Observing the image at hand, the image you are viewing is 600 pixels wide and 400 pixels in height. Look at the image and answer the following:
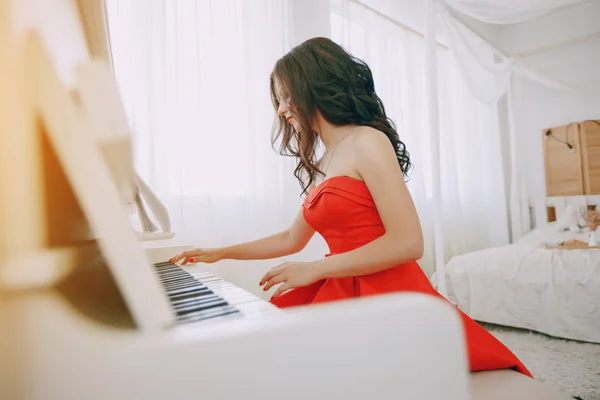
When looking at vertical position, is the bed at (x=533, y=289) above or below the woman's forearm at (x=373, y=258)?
below

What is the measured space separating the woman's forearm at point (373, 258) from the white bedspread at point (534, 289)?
179cm

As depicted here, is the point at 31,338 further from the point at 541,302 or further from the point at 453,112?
the point at 453,112

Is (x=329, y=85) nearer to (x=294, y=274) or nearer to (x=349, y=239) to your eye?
(x=349, y=239)

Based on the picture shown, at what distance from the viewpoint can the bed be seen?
2.09 meters

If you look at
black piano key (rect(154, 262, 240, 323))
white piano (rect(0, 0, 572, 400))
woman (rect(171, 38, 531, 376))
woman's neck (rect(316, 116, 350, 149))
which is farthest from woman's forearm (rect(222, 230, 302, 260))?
white piano (rect(0, 0, 572, 400))

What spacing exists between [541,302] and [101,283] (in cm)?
244

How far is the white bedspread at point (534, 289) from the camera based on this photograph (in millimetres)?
2090

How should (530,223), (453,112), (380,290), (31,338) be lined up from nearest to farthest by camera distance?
(31,338)
(380,290)
(453,112)
(530,223)

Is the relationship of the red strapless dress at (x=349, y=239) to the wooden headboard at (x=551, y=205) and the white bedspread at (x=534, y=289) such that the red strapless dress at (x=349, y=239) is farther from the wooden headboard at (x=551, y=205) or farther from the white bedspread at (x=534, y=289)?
the wooden headboard at (x=551, y=205)

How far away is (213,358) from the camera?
Result: 10.8 inches

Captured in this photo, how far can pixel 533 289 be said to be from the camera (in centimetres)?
225

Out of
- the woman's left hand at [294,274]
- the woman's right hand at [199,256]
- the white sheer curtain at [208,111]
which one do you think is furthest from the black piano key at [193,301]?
the white sheer curtain at [208,111]

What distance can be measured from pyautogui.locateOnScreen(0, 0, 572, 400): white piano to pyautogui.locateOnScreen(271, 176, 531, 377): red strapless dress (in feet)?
2.05

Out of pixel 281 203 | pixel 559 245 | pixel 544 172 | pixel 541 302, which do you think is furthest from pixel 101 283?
pixel 544 172
